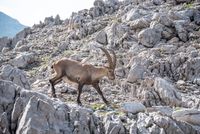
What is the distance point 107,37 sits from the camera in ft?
126

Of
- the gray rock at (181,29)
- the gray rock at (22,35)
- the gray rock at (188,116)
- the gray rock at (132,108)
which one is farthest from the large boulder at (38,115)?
the gray rock at (22,35)

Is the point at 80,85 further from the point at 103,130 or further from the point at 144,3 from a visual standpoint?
the point at 144,3

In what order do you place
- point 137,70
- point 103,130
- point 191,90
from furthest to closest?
point 137,70 → point 191,90 → point 103,130

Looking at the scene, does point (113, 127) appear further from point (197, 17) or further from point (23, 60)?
point (197, 17)

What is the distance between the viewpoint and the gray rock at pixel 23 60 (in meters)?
36.0

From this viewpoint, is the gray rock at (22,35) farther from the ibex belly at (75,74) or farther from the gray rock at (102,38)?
the ibex belly at (75,74)

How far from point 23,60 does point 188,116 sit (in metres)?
20.3

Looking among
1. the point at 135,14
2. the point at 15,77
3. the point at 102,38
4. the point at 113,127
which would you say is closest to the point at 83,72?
the point at 15,77

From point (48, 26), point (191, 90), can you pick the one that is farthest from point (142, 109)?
point (48, 26)

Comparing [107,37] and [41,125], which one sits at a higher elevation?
[107,37]

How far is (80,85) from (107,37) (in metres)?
18.0

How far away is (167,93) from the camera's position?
23.1 metres

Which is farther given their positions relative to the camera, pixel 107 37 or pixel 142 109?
pixel 107 37

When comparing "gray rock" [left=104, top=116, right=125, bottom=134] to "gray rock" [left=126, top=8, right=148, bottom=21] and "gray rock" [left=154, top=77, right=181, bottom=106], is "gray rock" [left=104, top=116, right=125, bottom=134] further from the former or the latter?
"gray rock" [left=126, top=8, right=148, bottom=21]
